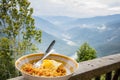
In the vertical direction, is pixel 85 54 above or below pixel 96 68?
below

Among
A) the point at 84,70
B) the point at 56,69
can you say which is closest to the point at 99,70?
the point at 84,70

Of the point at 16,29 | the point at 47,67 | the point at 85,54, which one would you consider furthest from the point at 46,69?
the point at 85,54

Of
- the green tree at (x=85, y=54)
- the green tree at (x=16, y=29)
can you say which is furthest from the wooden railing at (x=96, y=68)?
the green tree at (x=85, y=54)

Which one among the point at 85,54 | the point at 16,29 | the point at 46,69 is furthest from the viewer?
the point at 85,54

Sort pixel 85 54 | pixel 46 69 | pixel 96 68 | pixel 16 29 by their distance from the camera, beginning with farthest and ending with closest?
1. pixel 85 54
2. pixel 16 29
3. pixel 96 68
4. pixel 46 69

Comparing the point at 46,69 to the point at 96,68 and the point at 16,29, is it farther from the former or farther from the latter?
the point at 16,29

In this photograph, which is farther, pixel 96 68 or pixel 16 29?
pixel 16 29

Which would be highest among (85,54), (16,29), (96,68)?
(16,29)
